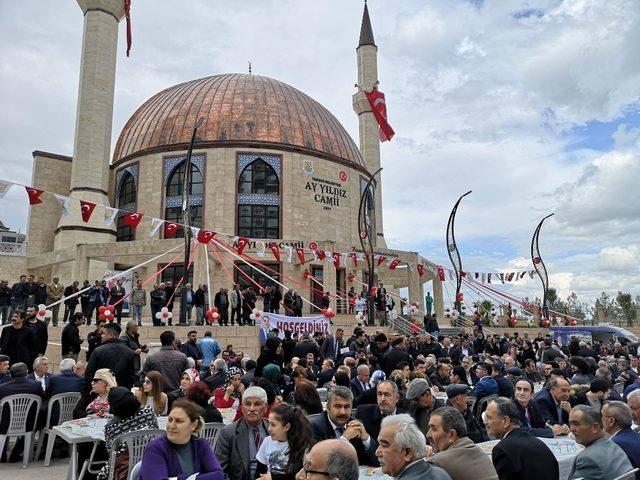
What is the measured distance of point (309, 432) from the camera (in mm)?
3811

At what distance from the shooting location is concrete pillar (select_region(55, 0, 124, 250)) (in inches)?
953

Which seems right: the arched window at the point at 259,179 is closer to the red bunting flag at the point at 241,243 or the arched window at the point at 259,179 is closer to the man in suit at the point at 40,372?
the red bunting flag at the point at 241,243

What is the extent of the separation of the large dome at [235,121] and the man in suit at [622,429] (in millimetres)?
24624

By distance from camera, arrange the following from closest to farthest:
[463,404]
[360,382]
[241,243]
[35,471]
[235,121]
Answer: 1. [463,404]
2. [35,471]
3. [360,382]
4. [241,243]
5. [235,121]

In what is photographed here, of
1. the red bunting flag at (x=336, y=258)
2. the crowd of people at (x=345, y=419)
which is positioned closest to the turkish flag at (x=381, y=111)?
the red bunting flag at (x=336, y=258)

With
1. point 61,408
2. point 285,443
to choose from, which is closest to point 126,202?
point 61,408

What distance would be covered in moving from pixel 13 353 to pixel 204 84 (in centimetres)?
2523

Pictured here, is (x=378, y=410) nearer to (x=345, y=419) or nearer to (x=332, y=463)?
(x=345, y=419)

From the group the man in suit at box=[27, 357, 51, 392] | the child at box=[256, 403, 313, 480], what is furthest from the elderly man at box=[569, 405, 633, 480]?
the man in suit at box=[27, 357, 51, 392]

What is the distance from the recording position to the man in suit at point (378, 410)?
4.79 metres

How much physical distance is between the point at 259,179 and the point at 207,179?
2691mm

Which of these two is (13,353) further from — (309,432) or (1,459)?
(309,432)

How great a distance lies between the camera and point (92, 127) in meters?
24.3

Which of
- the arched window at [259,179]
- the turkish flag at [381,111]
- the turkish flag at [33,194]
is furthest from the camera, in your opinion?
the turkish flag at [381,111]
